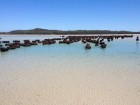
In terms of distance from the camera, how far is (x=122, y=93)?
1305 centimetres

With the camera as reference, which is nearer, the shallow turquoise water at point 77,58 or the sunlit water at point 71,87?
the sunlit water at point 71,87

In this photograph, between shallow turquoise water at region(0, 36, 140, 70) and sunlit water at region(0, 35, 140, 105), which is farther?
shallow turquoise water at region(0, 36, 140, 70)

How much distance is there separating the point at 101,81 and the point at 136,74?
3.37 meters

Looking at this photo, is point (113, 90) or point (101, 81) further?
point (101, 81)

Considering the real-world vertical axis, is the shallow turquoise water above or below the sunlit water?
below

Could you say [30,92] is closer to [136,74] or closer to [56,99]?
[56,99]

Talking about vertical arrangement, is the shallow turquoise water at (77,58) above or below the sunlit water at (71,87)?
below

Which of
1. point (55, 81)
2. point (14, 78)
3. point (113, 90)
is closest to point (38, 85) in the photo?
point (55, 81)

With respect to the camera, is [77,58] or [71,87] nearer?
[71,87]

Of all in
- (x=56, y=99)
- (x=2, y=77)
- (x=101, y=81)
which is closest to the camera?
(x=56, y=99)

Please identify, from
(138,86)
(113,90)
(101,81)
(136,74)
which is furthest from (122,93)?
(136,74)

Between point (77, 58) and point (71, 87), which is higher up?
point (71, 87)

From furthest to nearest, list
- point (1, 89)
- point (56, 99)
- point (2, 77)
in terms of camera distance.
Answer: point (2, 77) → point (1, 89) → point (56, 99)

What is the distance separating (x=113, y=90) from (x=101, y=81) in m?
2.31
